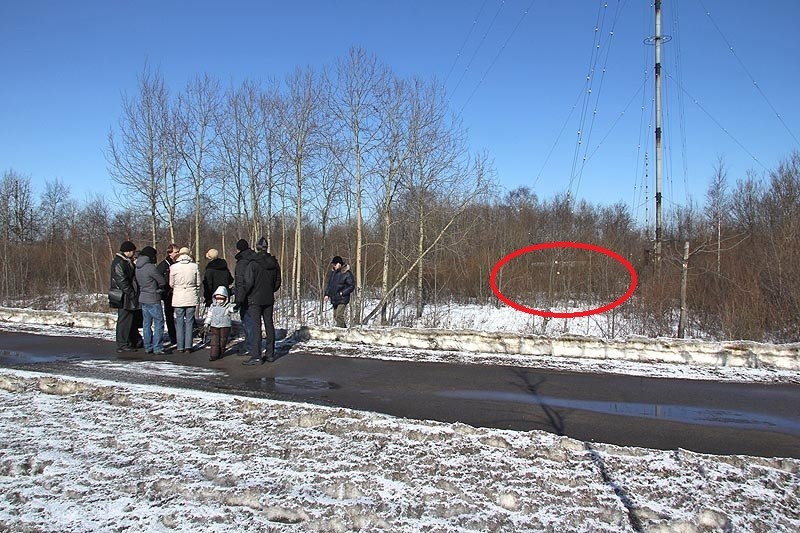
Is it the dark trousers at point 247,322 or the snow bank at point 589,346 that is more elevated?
the dark trousers at point 247,322

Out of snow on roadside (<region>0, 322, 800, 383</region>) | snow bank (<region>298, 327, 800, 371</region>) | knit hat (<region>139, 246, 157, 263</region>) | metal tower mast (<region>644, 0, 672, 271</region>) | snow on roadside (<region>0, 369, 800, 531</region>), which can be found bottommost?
snow on roadside (<region>0, 369, 800, 531</region>)

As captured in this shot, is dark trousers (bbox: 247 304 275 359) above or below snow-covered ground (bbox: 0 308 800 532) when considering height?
above

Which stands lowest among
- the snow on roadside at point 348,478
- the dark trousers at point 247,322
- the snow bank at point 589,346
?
the snow on roadside at point 348,478

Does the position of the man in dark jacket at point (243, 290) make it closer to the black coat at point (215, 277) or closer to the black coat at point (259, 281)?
the black coat at point (259, 281)

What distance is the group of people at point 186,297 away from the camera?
10172mm

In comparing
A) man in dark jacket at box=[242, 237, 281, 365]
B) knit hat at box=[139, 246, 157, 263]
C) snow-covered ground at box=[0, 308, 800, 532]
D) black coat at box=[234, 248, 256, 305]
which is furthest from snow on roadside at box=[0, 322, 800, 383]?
snow-covered ground at box=[0, 308, 800, 532]

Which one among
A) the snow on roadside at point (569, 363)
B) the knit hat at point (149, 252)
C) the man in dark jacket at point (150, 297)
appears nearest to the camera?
the snow on roadside at point (569, 363)

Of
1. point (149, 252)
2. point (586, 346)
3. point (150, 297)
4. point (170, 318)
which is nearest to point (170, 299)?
point (170, 318)

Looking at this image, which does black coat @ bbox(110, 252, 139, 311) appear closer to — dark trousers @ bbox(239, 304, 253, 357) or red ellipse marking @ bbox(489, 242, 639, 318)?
dark trousers @ bbox(239, 304, 253, 357)

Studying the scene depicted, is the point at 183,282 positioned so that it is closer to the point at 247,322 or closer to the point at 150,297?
the point at 150,297

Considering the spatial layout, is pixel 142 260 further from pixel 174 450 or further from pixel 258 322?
pixel 174 450

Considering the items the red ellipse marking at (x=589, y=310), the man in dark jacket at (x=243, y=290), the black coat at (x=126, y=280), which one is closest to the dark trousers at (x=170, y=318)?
the black coat at (x=126, y=280)

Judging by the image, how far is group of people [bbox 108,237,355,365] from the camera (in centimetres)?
1017

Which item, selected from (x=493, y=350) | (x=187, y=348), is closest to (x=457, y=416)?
(x=493, y=350)
